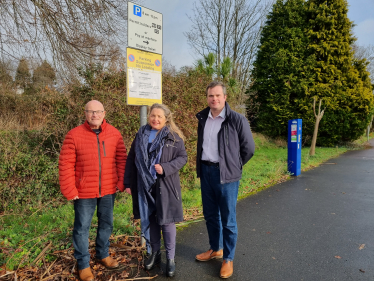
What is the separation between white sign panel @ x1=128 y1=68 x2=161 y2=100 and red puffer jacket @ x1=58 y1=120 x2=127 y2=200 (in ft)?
1.95

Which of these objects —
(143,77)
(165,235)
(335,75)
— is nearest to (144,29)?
(143,77)

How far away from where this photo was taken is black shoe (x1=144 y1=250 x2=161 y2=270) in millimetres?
2936

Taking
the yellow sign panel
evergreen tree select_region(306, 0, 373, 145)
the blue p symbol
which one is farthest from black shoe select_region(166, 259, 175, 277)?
evergreen tree select_region(306, 0, 373, 145)

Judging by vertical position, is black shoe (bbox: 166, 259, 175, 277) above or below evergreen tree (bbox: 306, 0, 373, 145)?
below

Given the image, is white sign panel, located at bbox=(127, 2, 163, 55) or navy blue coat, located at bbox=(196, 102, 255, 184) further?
white sign panel, located at bbox=(127, 2, 163, 55)

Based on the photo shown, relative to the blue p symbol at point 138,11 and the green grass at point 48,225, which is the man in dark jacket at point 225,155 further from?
the green grass at point 48,225

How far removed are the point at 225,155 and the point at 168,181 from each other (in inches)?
27.1

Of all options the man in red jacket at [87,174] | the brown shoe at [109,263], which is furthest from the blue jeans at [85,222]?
the brown shoe at [109,263]

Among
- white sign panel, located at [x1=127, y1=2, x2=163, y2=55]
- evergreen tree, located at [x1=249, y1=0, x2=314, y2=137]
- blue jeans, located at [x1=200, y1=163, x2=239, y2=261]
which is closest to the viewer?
blue jeans, located at [x1=200, y1=163, x2=239, y2=261]

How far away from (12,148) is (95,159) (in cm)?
313

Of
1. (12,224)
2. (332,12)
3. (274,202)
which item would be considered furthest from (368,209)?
(332,12)

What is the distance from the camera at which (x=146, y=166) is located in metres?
2.81

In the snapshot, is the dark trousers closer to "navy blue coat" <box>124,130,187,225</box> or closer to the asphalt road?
"navy blue coat" <box>124,130,187,225</box>

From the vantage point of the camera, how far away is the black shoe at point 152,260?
116 inches
